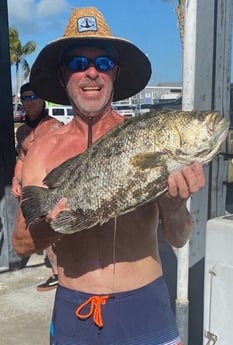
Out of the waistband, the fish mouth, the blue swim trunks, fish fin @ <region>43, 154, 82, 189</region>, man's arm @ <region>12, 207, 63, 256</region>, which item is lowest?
the blue swim trunks

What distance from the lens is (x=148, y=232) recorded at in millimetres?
2143

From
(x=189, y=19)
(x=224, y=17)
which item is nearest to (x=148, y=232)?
(x=189, y=19)

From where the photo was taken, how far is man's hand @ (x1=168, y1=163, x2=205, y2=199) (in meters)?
1.79

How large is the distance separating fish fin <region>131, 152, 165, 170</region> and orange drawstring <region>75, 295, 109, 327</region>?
1.97ft

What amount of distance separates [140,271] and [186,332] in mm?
1793

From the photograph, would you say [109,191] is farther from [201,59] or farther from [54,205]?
[201,59]

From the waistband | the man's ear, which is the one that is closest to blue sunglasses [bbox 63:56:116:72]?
the man's ear

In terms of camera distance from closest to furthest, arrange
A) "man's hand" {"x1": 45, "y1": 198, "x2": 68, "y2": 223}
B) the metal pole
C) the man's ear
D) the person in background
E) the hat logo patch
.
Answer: "man's hand" {"x1": 45, "y1": 198, "x2": 68, "y2": 223}, the hat logo patch, the man's ear, the metal pole, the person in background

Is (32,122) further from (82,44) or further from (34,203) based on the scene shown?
(34,203)

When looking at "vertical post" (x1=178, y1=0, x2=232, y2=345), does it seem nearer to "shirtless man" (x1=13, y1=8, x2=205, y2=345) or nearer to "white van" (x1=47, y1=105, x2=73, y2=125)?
"shirtless man" (x1=13, y1=8, x2=205, y2=345)

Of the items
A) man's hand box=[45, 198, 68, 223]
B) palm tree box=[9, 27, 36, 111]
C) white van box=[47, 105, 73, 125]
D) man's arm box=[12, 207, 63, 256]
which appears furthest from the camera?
palm tree box=[9, 27, 36, 111]

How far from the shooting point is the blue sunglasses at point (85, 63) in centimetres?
210

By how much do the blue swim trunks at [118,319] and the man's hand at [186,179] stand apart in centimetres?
52

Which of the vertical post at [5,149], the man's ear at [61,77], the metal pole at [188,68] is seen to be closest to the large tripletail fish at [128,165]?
the man's ear at [61,77]
